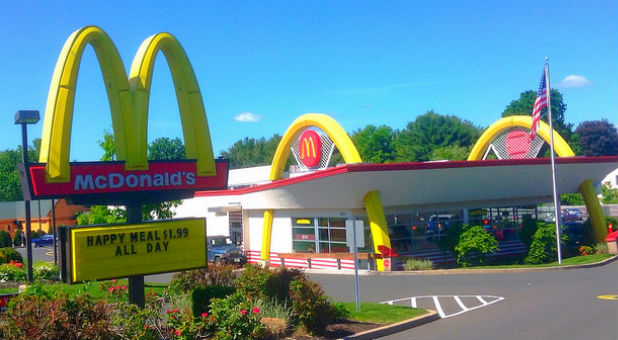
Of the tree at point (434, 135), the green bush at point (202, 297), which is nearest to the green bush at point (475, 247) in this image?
the green bush at point (202, 297)

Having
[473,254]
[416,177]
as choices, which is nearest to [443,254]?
[473,254]

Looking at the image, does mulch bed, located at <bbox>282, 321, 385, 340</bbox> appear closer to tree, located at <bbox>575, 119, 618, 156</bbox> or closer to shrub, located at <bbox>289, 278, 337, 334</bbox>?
shrub, located at <bbox>289, 278, 337, 334</bbox>

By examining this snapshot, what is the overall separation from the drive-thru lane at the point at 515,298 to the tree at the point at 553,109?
66166 mm

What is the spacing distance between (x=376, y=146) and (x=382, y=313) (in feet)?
228

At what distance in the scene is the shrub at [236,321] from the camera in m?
11.8

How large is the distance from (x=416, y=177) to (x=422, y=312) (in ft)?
43.2

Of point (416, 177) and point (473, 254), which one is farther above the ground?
point (416, 177)

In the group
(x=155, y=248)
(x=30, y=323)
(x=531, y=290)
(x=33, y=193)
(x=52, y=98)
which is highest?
(x=52, y=98)

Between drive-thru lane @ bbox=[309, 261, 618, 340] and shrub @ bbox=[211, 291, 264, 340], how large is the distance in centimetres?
373

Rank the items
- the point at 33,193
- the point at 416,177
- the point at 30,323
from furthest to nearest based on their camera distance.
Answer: the point at 416,177, the point at 33,193, the point at 30,323

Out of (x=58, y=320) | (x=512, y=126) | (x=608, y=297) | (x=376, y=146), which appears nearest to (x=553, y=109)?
(x=376, y=146)

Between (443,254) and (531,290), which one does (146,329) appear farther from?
(443,254)

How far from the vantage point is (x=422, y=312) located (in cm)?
1664

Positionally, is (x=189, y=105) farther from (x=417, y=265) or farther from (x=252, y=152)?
(x=252, y=152)
